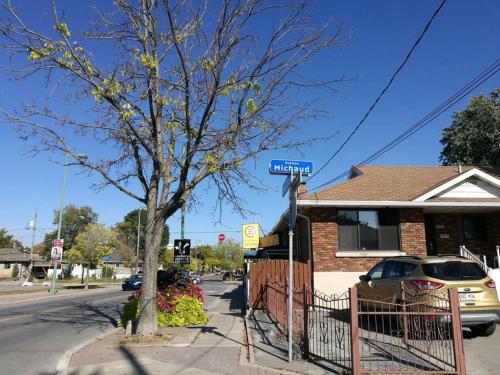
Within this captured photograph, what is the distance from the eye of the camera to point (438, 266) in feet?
32.6

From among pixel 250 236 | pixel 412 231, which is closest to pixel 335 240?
pixel 412 231

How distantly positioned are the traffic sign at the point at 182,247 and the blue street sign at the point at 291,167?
11.9 meters

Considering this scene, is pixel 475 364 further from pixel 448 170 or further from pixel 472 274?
pixel 448 170

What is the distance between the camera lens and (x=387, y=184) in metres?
18.6

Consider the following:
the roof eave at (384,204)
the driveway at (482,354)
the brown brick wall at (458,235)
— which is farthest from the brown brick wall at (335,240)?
the driveway at (482,354)

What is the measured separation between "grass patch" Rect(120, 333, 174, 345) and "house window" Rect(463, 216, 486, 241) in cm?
1204

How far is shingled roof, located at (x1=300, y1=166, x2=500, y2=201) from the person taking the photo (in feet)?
53.3

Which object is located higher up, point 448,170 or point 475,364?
point 448,170

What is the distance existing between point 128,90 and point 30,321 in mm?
9292

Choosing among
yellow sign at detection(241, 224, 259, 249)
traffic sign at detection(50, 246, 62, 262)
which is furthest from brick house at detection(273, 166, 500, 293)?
traffic sign at detection(50, 246, 62, 262)

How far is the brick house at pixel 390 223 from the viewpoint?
52.2 ft

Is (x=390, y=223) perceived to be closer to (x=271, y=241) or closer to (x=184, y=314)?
(x=271, y=241)

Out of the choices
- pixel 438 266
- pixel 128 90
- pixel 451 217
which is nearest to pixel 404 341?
pixel 438 266

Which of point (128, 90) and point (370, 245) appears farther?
point (370, 245)
